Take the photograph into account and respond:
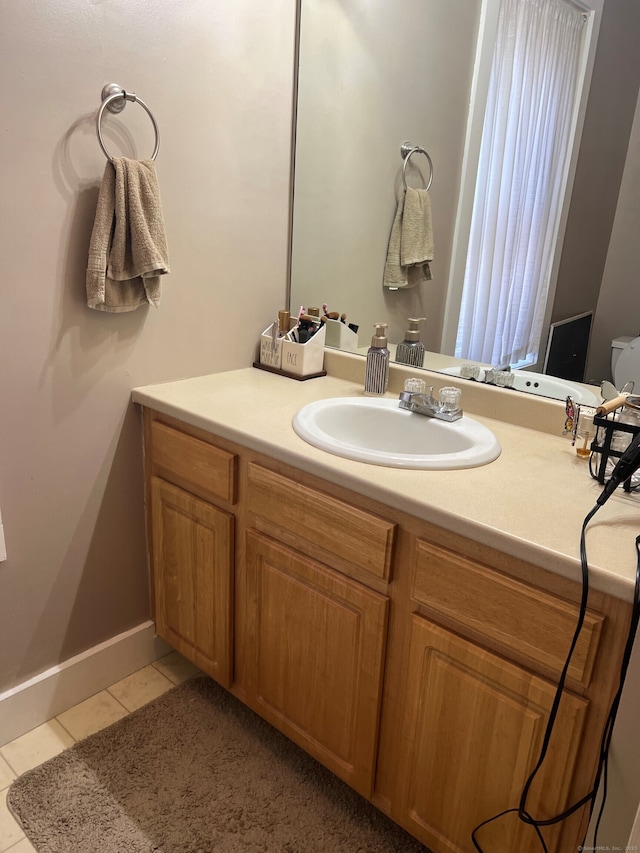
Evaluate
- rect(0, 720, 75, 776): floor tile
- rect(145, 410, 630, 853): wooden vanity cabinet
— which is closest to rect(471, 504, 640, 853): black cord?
rect(145, 410, 630, 853): wooden vanity cabinet

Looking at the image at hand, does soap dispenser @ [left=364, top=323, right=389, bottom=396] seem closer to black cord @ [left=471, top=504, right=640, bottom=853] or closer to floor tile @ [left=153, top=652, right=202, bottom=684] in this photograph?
black cord @ [left=471, top=504, right=640, bottom=853]

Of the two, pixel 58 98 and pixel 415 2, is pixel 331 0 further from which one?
pixel 58 98

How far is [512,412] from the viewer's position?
5.03 feet

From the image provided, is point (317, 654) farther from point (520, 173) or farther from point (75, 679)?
point (520, 173)

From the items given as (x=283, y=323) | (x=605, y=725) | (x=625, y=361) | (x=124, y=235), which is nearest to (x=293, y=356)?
(x=283, y=323)

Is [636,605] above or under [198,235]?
under

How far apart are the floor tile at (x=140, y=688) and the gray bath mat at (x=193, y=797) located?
6 cm

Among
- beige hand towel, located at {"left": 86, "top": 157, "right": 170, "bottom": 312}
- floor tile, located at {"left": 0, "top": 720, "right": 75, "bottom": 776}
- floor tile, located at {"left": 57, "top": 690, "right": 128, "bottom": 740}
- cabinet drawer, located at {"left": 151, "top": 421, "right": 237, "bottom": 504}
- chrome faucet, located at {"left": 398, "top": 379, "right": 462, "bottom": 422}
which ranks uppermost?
beige hand towel, located at {"left": 86, "top": 157, "right": 170, "bottom": 312}

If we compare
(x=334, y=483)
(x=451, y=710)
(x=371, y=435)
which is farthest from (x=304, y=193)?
(x=451, y=710)

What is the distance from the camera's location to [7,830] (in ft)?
4.54

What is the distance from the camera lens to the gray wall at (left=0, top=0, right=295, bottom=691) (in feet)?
4.42

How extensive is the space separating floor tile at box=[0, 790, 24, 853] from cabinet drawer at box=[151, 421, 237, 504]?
0.84 m

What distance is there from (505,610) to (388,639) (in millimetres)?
290

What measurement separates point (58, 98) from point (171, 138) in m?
0.29
